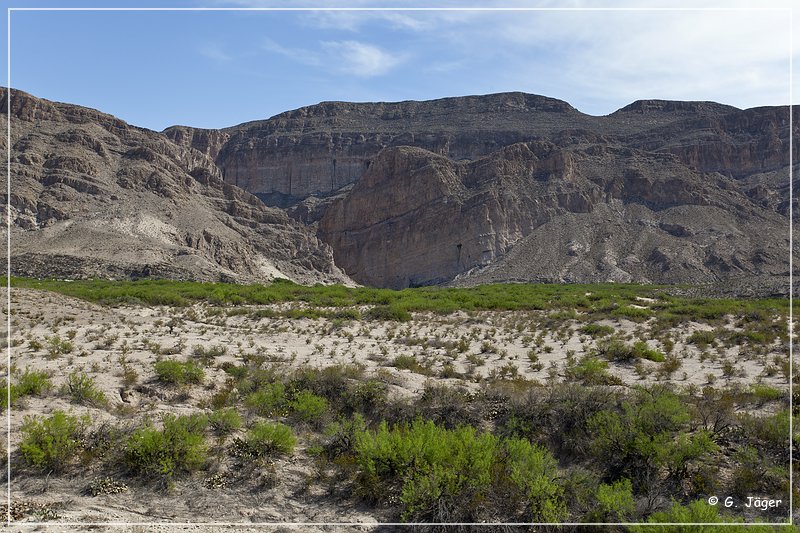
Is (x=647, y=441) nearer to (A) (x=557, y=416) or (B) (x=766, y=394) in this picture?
(A) (x=557, y=416)

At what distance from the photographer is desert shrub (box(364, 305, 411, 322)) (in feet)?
83.1

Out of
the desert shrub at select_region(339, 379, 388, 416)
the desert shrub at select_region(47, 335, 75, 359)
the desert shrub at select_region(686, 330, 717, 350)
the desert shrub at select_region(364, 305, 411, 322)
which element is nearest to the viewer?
the desert shrub at select_region(339, 379, 388, 416)

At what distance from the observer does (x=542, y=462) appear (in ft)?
26.5

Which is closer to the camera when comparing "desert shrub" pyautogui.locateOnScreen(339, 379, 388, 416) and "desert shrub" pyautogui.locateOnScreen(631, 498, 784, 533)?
"desert shrub" pyautogui.locateOnScreen(631, 498, 784, 533)

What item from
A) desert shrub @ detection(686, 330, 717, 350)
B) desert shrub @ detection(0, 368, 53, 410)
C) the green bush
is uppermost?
desert shrub @ detection(0, 368, 53, 410)

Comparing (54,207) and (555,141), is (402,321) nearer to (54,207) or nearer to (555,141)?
(54,207)

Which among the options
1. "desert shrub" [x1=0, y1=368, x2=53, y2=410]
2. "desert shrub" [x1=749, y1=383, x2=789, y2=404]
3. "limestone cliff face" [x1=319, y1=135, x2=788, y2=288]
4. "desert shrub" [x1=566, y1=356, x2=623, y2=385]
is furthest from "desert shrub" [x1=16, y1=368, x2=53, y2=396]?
"limestone cliff face" [x1=319, y1=135, x2=788, y2=288]

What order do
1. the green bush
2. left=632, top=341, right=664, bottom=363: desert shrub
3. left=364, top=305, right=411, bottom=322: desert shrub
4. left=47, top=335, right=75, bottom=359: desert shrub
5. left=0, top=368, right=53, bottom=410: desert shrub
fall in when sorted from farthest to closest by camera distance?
1. left=364, top=305, right=411, bottom=322: desert shrub
2. left=632, top=341, right=664, bottom=363: desert shrub
3. left=47, top=335, right=75, bottom=359: desert shrub
4. left=0, top=368, right=53, bottom=410: desert shrub
5. the green bush

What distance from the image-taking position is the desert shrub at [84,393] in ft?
33.6

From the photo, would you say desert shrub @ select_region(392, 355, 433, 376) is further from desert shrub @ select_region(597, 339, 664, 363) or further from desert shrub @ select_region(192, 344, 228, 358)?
desert shrub @ select_region(597, 339, 664, 363)

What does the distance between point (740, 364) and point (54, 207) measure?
233 ft

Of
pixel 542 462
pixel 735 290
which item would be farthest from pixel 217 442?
pixel 735 290

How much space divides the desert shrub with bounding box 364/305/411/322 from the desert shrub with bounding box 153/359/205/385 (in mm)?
13821

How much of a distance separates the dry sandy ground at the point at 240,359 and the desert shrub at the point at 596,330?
61 cm
